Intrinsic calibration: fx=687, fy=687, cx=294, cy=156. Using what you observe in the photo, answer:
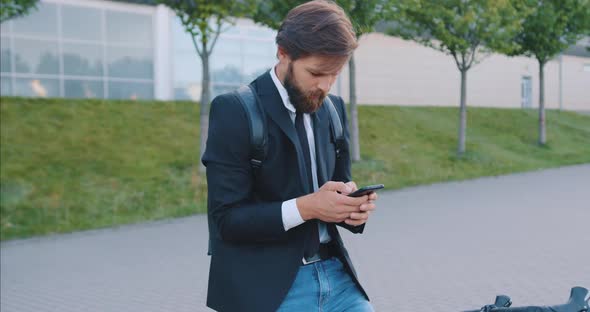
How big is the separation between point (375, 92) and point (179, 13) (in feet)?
65.9

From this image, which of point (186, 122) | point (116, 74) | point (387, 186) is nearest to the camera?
point (387, 186)

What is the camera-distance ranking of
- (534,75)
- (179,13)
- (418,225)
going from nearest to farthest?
(418,225)
(179,13)
(534,75)

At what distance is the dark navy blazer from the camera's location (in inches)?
72.7

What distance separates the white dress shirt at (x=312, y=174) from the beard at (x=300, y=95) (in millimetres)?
19

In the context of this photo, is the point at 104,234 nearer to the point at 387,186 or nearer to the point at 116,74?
the point at 387,186

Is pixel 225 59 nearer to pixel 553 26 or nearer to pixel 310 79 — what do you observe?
pixel 553 26

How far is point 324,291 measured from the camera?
200 centimetres

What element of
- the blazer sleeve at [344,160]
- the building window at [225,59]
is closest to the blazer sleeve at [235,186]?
the blazer sleeve at [344,160]

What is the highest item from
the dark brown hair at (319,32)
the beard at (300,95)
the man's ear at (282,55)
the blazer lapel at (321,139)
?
the dark brown hair at (319,32)

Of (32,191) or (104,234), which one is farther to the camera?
(32,191)

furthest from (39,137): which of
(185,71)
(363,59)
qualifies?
(363,59)

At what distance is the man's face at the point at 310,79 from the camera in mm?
1855

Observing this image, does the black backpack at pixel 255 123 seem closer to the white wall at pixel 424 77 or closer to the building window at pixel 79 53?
the building window at pixel 79 53

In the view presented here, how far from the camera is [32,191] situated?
11914 mm
